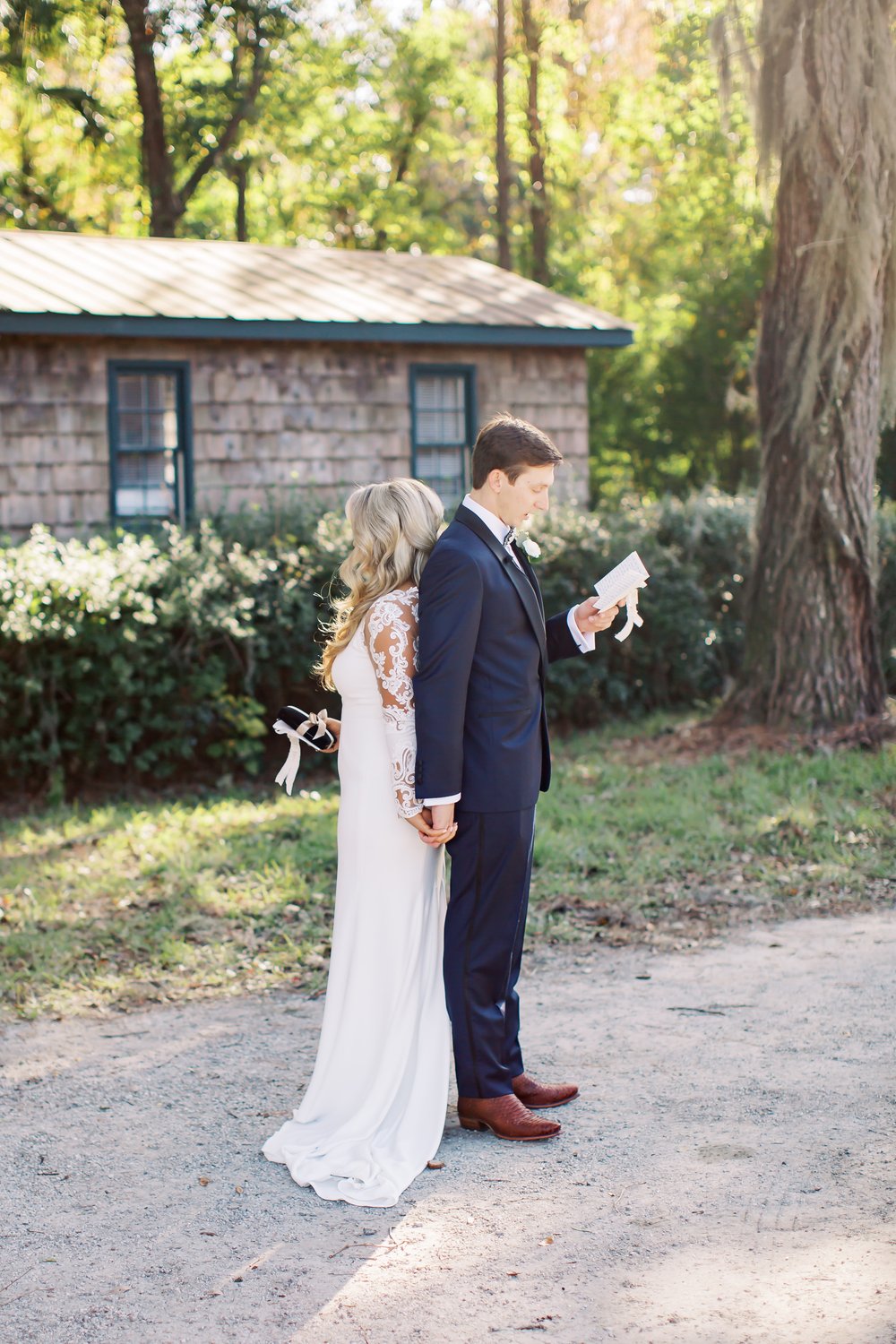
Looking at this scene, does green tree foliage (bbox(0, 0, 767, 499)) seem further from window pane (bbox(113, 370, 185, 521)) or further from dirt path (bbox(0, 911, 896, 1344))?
dirt path (bbox(0, 911, 896, 1344))

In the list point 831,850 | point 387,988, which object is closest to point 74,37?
point 831,850

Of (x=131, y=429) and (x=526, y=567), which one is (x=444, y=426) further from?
(x=526, y=567)

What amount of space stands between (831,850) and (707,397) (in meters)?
18.2

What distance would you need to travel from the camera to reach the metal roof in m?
12.1

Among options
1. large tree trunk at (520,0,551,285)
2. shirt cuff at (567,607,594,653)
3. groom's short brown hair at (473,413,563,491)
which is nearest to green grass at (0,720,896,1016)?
shirt cuff at (567,607,594,653)

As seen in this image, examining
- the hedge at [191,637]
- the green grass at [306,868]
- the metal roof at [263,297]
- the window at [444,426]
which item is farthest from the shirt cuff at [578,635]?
the window at [444,426]

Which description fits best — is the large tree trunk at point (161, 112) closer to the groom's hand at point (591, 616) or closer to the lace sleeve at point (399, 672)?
the groom's hand at point (591, 616)

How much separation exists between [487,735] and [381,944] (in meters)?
0.71

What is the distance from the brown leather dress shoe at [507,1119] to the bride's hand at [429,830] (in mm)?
829

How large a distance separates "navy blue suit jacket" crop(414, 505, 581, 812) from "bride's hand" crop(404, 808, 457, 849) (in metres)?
0.07

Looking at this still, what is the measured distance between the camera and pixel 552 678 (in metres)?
11.6

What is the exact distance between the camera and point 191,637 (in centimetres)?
988

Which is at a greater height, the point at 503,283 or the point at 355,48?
the point at 355,48

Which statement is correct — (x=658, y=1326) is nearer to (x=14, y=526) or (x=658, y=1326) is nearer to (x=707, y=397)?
(x=14, y=526)
